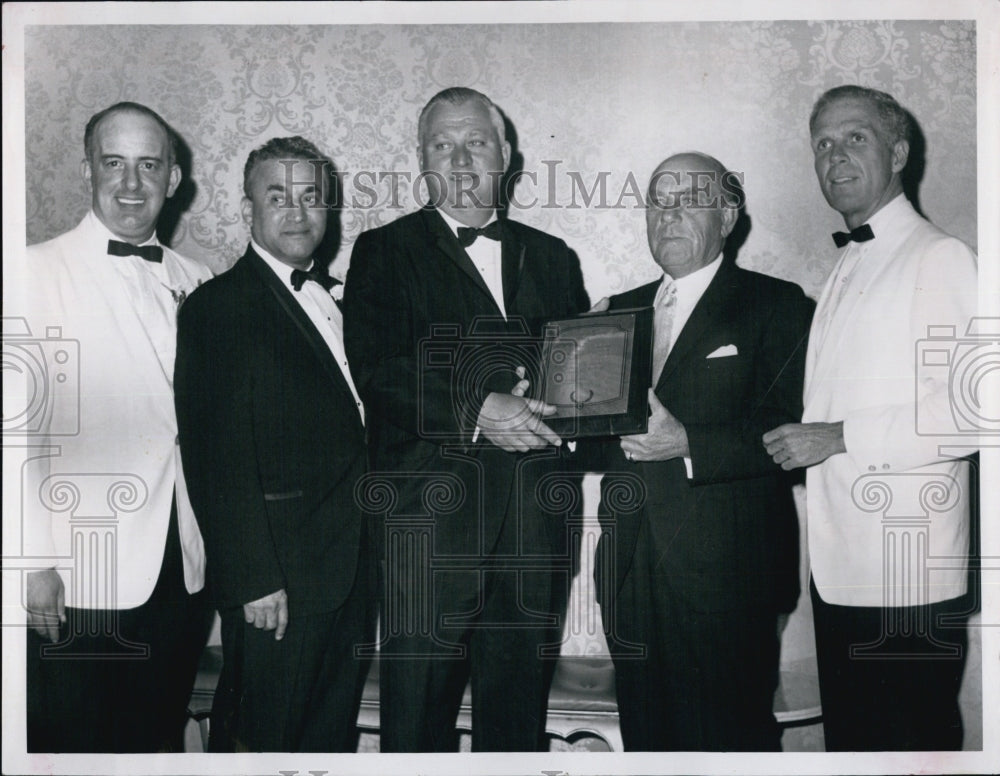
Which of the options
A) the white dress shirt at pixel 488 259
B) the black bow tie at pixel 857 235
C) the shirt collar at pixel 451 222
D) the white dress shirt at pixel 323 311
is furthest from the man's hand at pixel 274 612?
the black bow tie at pixel 857 235

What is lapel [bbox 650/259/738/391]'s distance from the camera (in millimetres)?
3488

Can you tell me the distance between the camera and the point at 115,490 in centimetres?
357

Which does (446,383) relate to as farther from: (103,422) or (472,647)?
(103,422)

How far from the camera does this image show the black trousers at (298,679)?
3.47 meters

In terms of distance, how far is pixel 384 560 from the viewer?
3.51 m

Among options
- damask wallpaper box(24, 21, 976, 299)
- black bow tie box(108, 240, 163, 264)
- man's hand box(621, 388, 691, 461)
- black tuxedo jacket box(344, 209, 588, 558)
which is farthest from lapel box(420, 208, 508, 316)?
black bow tie box(108, 240, 163, 264)

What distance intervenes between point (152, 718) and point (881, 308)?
9.50 ft

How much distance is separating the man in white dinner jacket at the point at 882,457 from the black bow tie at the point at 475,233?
3.73 feet

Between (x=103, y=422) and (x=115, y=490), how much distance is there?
241 millimetres

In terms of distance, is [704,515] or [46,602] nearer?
[704,515]

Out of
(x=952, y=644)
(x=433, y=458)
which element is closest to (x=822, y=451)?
(x=952, y=644)

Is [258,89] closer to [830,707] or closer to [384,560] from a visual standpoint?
[384,560]

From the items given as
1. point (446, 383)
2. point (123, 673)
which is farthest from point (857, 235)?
point (123, 673)

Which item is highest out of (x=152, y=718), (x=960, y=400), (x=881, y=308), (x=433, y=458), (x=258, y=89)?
(x=258, y=89)
